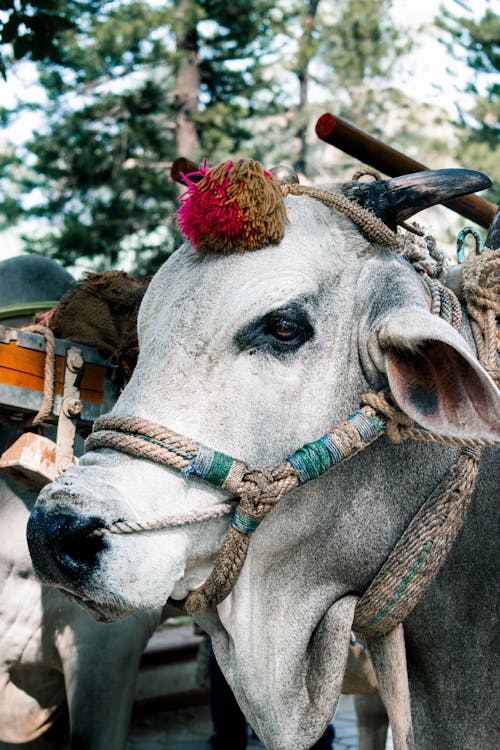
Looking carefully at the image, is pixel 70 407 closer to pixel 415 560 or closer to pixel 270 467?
pixel 270 467

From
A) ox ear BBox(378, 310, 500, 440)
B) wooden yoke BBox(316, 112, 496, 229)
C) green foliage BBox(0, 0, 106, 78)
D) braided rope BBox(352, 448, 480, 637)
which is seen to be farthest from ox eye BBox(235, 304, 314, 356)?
green foliage BBox(0, 0, 106, 78)

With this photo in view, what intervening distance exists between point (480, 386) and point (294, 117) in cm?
1385

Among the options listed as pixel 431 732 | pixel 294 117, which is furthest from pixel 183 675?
pixel 294 117

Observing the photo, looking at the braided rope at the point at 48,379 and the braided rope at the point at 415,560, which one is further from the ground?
the braided rope at the point at 415,560

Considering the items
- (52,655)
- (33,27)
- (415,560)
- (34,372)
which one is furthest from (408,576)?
(33,27)

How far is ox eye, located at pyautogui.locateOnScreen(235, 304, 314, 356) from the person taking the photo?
200cm

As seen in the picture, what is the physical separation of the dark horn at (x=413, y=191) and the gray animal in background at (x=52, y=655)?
1929mm

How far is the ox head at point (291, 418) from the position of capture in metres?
1.92

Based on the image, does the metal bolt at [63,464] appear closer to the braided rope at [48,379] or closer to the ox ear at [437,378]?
the braided rope at [48,379]

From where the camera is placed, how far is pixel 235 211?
6.84ft

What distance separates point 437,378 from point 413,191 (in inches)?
20.1

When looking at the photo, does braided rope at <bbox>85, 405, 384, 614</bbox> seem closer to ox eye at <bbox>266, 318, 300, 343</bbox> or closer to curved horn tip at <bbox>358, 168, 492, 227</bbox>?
ox eye at <bbox>266, 318, 300, 343</bbox>

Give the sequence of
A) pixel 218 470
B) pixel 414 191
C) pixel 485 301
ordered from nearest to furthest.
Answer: pixel 218 470, pixel 414 191, pixel 485 301

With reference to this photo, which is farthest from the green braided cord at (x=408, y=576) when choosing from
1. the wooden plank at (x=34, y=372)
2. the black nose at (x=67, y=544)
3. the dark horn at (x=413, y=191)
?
the wooden plank at (x=34, y=372)
